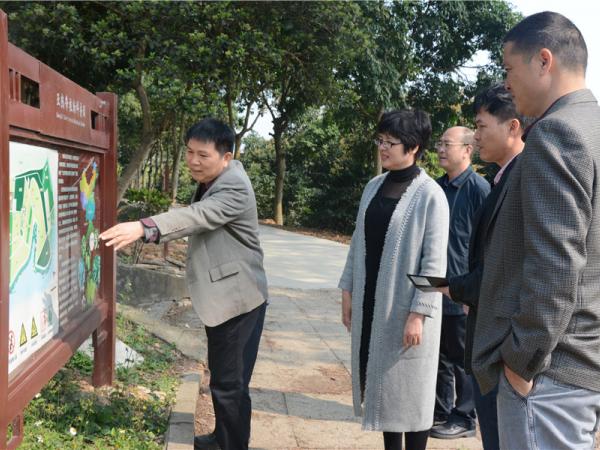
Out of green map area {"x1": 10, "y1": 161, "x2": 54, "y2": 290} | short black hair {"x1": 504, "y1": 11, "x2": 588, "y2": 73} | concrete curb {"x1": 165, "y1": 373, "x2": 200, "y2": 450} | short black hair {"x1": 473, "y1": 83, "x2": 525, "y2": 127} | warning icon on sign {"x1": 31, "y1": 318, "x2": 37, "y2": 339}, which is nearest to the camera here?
short black hair {"x1": 504, "y1": 11, "x2": 588, "y2": 73}

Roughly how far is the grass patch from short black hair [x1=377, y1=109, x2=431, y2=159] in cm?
209

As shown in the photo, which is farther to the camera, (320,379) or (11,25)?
(11,25)

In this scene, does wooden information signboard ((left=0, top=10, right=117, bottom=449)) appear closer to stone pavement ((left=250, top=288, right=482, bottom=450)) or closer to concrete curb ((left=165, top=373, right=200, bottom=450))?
concrete curb ((left=165, top=373, right=200, bottom=450))

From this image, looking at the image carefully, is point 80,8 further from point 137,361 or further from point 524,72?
point 524,72

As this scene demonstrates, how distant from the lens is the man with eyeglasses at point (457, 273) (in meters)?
4.20

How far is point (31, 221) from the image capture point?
283cm

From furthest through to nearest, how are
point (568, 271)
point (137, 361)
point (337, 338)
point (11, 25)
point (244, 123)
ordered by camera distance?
1. point (244, 123)
2. point (11, 25)
3. point (337, 338)
4. point (137, 361)
5. point (568, 271)

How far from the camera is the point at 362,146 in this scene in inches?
934

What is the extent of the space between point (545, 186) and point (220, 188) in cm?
187

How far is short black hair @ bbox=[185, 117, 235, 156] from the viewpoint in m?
3.30

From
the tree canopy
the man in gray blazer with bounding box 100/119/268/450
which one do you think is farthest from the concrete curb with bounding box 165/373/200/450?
the tree canopy

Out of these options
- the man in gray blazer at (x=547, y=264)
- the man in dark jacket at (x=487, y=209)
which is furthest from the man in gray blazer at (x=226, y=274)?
the man in gray blazer at (x=547, y=264)

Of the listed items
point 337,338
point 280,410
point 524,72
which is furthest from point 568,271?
point 337,338

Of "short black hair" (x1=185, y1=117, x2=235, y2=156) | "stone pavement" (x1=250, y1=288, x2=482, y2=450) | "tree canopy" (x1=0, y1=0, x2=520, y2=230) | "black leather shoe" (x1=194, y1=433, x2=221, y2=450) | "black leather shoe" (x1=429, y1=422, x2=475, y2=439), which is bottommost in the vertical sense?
"stone pavement" (x1=250, y1=288, x2=482, y2=450)
